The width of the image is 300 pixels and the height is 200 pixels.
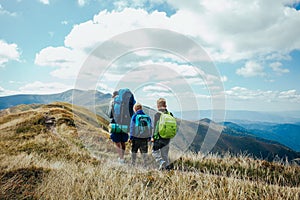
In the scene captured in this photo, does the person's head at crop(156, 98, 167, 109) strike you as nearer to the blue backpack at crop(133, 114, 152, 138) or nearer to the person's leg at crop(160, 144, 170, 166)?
the blue backpack at crop(133, 114, 152, 138)

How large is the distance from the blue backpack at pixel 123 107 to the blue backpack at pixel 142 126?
0.54 m

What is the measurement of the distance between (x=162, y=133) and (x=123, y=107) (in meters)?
1.63

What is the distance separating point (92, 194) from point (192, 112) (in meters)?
6.39

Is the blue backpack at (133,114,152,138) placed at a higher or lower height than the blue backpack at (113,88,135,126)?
lower

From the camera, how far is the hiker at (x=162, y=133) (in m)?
7.38

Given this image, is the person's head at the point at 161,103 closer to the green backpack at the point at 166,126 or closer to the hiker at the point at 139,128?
the green backpack at the point at 166,126

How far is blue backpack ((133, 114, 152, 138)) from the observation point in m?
7.53

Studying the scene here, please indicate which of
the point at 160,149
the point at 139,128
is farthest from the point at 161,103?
the point at 160,149

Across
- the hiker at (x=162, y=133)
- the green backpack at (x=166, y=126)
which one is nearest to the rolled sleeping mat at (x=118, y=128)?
the hiker at (x=162, y=133)

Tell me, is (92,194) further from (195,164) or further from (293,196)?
(195,164)

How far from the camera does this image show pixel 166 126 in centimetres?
737

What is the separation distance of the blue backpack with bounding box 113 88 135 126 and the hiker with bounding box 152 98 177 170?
0.94 meters

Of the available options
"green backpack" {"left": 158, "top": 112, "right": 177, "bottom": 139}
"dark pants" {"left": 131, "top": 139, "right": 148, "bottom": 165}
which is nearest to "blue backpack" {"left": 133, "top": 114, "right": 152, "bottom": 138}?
"dark pants" {"left": 131, "top": 139, "right": 148, "bottom": 165}

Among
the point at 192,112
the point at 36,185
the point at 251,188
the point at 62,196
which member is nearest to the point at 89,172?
the point at 36,185
